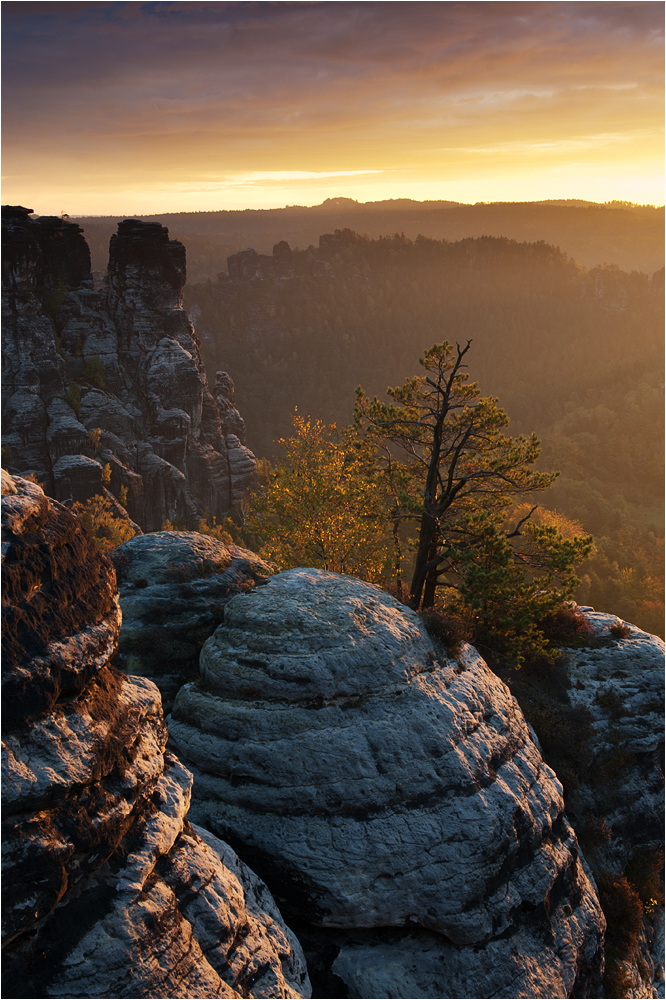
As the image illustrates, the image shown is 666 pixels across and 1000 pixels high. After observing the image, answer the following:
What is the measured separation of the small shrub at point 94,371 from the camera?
321ft

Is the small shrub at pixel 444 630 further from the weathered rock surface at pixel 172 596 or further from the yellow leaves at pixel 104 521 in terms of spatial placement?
the yellow leaves at pixel 104 521

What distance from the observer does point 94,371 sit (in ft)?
322

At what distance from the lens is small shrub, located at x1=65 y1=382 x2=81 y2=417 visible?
91812 mm

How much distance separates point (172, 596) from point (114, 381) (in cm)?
9180

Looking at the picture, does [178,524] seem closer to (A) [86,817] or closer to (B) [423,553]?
(B) [423,553]

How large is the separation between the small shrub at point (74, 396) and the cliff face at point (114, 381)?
6.4 inches

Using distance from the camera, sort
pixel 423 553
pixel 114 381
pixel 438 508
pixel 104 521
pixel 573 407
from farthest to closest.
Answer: pixel 573 407 → pixel 114 381 → pixel 104 521 → pixel 423 553 → pixel 438 508

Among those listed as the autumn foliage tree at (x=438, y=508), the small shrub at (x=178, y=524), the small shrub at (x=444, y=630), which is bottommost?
the small shrub at (x=178, y=524)

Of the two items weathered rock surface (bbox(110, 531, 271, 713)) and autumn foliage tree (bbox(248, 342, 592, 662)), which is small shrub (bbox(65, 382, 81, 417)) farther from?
weathered rock surface (bbox(110, 531, 271, 713))

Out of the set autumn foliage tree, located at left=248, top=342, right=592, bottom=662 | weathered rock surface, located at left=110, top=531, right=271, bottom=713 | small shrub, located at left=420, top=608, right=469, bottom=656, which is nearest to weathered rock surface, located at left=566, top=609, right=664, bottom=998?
autumn foliage tree, located at left=248, top=342, right=592, bottom=662

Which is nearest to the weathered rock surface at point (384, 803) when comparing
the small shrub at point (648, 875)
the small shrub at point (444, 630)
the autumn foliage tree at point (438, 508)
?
the small shrub at point (444, 630)

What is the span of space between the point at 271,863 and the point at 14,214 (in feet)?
327

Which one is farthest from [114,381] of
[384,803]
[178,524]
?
[384,803]

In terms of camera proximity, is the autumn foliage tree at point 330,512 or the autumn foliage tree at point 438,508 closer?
the autumn foliage tree at point 438,508
